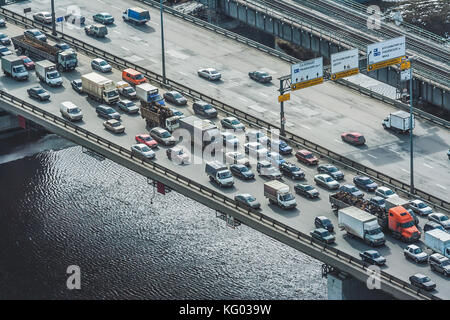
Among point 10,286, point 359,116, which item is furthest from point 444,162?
point 10,286

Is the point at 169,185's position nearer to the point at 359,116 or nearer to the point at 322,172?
the point at 322,172

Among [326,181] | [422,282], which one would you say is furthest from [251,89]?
[422,282]

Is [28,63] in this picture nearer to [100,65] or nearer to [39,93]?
[100,65]

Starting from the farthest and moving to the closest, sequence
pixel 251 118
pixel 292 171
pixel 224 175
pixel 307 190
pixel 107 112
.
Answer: pixel 251 118 → pixel 107 112 → pixel 292 171 → pixel 224 175 → pixel 307 190

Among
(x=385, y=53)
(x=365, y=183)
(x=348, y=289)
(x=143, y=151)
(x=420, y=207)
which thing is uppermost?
(x=385, y=53)

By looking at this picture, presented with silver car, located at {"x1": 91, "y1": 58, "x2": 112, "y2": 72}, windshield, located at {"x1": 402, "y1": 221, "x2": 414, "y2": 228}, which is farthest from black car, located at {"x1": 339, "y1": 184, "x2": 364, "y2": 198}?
silver car, located at {"x1": 91, "y1": 58, "x2": 112, "y2": 72}

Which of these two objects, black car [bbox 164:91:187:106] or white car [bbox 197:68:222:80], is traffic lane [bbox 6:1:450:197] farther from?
black car [bbox 164:91:187:106]

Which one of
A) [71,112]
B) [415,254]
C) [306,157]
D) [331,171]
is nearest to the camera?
[415,254]
